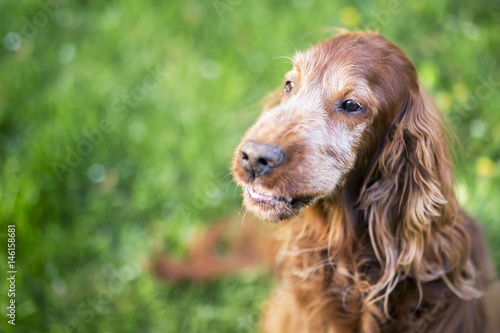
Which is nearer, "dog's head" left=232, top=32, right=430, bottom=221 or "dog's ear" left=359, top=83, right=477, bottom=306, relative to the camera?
"dog's head" left=232, top=32, right=430, bottom=221

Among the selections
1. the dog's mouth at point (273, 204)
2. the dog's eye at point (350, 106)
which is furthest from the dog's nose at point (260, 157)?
the dog's eye at point (350, 106)

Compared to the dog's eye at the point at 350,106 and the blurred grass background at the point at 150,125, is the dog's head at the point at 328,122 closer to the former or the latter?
the dog's eye at the point at 350,106

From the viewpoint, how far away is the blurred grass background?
3.34 metres

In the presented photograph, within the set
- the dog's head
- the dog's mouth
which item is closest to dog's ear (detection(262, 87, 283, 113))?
the dog's head

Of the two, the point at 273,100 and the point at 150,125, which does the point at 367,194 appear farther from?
the point at 150,125

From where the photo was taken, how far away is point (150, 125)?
4250 mm

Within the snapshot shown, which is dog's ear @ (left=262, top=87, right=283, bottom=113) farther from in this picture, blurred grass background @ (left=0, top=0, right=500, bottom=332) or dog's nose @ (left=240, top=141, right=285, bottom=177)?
dog's nose @ (left=240, top=141, right=285, bottom=177)

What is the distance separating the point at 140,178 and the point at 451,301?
2.55 metres

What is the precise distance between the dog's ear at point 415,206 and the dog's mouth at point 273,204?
379 mm

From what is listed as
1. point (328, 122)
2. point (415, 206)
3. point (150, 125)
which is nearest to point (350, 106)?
point (328, 122)

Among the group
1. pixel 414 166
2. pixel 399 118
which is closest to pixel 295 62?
pixel 399 118

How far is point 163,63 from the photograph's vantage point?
4.73 m

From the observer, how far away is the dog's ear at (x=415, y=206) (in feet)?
7.40

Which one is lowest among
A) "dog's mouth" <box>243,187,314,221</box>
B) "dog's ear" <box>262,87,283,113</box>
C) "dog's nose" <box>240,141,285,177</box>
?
"dog's mouth" <box>243,187,314,221</box>
